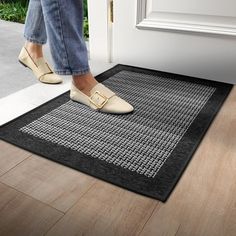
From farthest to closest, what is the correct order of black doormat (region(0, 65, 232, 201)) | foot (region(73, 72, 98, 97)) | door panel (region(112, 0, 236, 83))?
1. door panel (region(112, 0, 236, 83))
2. foot (region(73, 72, 98, 97))
3. black doormat (region(0, 65, 232, 201))

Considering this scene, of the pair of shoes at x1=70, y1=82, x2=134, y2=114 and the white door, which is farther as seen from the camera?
the white door

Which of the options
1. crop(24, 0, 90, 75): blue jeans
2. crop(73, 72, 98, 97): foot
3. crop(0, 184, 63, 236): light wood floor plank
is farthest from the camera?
crop(73, 72, 98, 97): foot

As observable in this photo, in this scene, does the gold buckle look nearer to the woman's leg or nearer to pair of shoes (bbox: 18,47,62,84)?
the woman's leg

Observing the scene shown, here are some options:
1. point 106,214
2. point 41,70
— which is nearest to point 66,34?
point 41,70

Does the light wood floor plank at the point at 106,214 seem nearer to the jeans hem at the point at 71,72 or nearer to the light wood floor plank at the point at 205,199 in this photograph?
the light wood floor plank at the point at 205,199

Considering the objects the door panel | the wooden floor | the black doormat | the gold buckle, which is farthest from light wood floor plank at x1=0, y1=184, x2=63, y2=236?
the door panel

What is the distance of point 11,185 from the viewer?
742 millimetres

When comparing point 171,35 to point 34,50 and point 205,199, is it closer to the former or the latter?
point 34,50

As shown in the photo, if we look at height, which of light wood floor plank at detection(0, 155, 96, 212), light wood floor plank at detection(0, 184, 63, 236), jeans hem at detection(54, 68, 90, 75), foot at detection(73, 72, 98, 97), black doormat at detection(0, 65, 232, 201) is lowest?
black doormat at detection(0, 65, 232, 201)

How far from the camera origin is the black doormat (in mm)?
789

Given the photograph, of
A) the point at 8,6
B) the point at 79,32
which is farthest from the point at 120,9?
the point at 8,6

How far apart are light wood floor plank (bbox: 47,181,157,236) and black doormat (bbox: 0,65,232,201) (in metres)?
0.03

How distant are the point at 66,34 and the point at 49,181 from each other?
458 mm

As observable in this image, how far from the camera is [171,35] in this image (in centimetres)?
133
